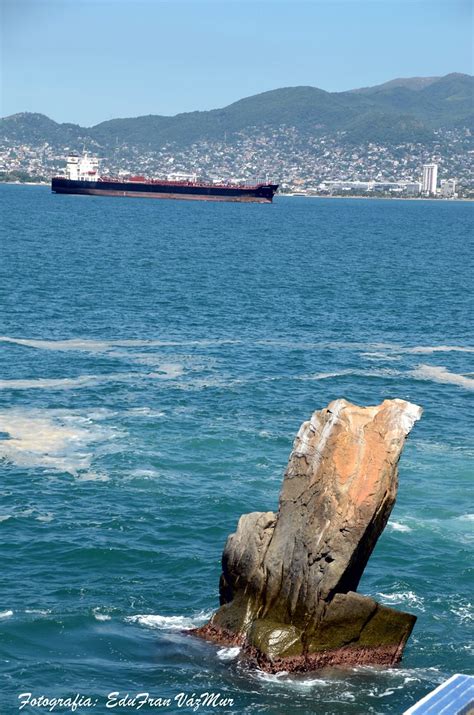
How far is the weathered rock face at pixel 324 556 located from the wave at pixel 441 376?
34.7m

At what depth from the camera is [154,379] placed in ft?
213

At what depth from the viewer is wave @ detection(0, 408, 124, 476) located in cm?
4875

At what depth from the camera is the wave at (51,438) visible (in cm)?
4875

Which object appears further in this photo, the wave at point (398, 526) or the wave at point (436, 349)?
the wave at point (436, 349)

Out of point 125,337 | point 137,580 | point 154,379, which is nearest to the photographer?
point 137,580

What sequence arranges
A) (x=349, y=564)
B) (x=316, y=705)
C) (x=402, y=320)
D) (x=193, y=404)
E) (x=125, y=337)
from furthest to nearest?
(x=402, y=320), (x=125, y=337), (x=193, y=404), (x=349, y=564), (x=316, y=705)

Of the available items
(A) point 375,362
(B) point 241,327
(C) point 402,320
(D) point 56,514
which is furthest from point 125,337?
(D) point 56,514

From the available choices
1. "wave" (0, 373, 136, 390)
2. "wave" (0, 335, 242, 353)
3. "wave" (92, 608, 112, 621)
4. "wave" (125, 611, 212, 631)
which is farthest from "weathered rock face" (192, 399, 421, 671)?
"wave" (0, 335, 242, 353)

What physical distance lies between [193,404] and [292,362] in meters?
13.9

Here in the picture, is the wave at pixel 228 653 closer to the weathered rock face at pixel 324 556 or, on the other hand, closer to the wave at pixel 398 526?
the weathered rock face at pixel 324 556

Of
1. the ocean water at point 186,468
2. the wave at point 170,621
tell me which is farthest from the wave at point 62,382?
the wave at point 170,621

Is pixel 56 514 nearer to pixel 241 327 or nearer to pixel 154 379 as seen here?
pixel 154 379

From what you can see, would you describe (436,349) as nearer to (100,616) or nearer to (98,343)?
(98,343)

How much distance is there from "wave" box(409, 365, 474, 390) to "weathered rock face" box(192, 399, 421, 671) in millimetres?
34724
